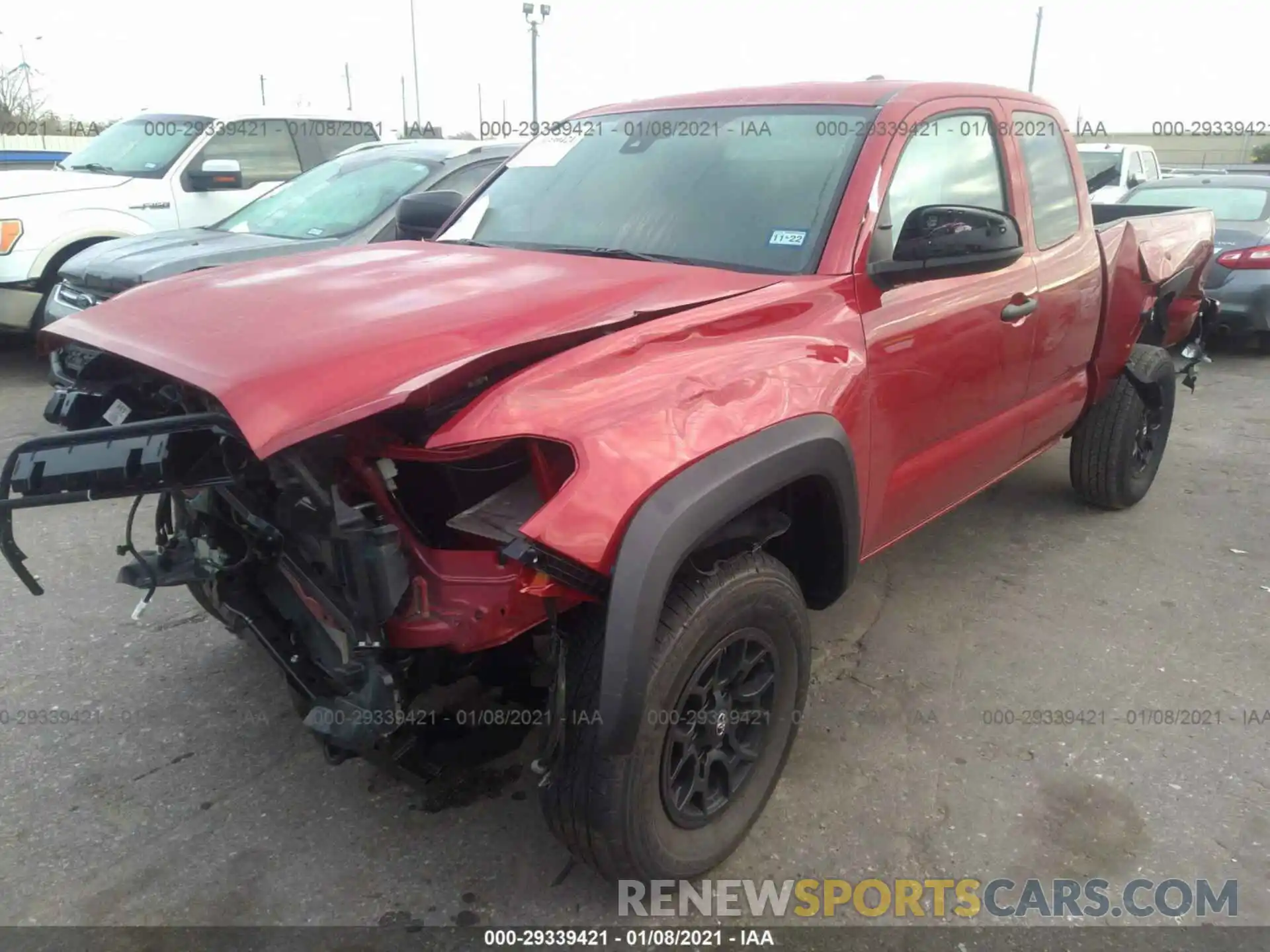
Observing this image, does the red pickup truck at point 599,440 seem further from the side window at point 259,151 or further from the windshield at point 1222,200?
the windshield at point 1222,200

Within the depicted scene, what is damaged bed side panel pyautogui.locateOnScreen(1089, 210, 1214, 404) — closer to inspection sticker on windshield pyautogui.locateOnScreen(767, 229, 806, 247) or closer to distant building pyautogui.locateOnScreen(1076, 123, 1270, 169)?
inspection sticker on windshield pyautogui.locateOnScreen(767, 229, 806, 247)

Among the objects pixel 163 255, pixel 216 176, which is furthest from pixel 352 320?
pixel 216 176

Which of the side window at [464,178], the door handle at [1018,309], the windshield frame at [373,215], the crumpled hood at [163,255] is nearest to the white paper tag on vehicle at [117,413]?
the door handle at [1018,309]

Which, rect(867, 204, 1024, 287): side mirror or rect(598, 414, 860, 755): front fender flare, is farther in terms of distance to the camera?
rect(867, 204, 1024, 287): side mirror

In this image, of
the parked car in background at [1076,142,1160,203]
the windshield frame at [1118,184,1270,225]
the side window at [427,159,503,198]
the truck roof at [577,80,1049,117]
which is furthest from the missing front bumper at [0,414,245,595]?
the parked car in background at [1076,142,1160,203]

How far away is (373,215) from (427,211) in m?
2.43

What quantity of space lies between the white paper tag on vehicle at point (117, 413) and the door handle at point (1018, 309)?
2709mm

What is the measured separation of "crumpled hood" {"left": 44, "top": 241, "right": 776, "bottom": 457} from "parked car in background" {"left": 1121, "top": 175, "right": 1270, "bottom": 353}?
7.34 m

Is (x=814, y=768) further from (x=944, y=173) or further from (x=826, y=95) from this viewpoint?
(x=826, y=95)

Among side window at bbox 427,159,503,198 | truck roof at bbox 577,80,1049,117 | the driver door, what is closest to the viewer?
the driver door

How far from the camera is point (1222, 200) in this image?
30.8 feet

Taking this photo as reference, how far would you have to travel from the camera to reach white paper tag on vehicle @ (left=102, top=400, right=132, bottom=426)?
2.41 metres

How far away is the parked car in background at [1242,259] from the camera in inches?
333

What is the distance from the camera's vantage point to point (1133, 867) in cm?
251
